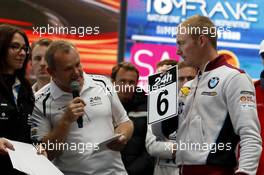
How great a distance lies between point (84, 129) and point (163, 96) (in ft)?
1.38

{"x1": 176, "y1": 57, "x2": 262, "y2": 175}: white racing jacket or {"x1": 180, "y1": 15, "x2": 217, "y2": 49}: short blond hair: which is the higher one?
{"x1": 180, "y1": 15, "x2": 217, "y2": 49}: short blond hair

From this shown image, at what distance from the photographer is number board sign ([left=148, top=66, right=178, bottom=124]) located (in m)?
2.48

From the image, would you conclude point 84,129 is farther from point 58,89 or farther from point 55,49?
point 55,49

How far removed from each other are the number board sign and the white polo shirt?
27cm

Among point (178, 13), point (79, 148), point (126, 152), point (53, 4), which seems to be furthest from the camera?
point (178, 13)

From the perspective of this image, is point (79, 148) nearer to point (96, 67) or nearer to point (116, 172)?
point (116, 172)

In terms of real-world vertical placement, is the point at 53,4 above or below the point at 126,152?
above

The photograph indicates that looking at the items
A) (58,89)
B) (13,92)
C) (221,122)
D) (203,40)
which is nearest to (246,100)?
(221,122)

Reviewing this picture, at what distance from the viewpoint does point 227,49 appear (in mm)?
5797

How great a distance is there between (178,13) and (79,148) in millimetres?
3316

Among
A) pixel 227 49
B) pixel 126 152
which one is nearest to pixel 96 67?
pixel 227 49

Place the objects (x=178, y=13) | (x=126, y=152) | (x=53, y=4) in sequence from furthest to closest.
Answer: (x=178, y=13) → (x=53, y=4) → (x=126, y=152)

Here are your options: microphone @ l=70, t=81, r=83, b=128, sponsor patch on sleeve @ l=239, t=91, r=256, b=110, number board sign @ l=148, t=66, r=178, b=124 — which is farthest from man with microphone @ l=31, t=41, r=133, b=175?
sponsor patch on sleeve @ l=239, t=91, r=256, b=110

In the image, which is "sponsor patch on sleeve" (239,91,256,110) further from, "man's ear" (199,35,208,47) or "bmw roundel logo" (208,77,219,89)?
"man's ear" (199,35,208,47)
